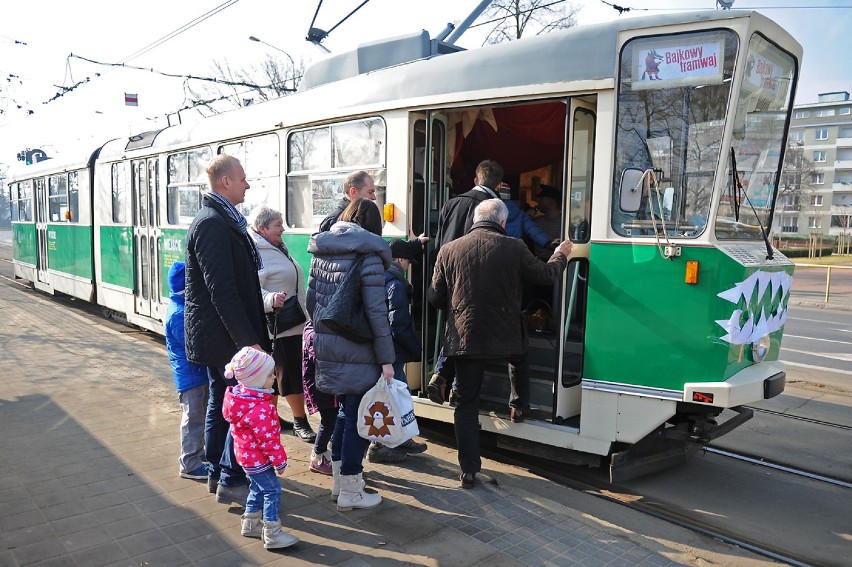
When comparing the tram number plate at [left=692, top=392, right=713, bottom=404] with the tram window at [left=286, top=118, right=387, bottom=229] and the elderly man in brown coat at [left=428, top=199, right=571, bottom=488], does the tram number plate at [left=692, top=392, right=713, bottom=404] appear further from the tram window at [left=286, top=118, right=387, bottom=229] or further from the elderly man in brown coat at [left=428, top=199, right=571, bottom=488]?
the tram window at [left=286, top=118, right=387, bottom=229]

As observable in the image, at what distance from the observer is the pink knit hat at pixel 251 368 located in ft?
12.0

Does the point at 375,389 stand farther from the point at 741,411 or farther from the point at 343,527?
the point at 741,411

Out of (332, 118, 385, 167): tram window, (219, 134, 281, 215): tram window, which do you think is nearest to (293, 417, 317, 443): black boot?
(332, 118, 385, 167): tram window

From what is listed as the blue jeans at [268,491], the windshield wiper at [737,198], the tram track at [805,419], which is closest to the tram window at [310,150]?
the blue jeans at [268,491]

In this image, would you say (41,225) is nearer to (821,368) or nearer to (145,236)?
(145,236)

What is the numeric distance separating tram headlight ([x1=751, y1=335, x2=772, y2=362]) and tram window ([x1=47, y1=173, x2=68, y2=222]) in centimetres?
1348

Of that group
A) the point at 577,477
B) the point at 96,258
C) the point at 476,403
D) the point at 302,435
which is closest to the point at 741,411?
the point at 577,477

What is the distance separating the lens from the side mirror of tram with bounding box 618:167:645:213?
14.9 ft

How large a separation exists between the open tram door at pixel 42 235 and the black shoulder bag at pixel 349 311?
13.9 m

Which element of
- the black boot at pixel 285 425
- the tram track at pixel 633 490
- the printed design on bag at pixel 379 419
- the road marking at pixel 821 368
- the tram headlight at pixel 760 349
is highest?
the tram headlight at pixel 760 349

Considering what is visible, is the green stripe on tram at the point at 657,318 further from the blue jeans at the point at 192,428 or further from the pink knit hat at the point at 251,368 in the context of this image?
the blue jeans at the point at 192,428

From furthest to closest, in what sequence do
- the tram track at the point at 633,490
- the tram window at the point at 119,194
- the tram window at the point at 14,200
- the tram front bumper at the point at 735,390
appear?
1. the tram window at the point at 14,200
2. the tram window at the point at 119,194
3. the tram front bumper at the point at 735,390
4. the tram track at the point at 633,490

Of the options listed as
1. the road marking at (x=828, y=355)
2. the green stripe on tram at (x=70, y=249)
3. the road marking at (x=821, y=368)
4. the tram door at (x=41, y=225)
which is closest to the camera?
the road marking at (x=821, y=368)

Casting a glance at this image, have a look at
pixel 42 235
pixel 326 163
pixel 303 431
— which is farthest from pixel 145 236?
pixel 42 235
